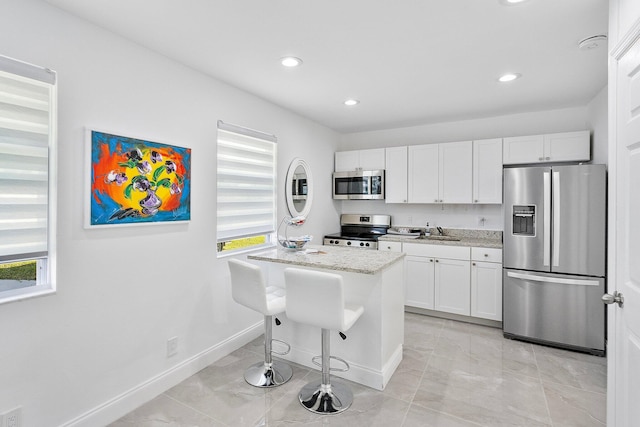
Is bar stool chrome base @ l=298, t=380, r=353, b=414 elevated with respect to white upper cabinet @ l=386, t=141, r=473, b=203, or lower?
lower

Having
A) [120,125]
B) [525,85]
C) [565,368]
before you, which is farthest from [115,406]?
[525,85]

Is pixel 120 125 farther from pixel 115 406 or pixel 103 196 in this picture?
pixel 115 406

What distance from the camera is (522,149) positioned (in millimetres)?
3697

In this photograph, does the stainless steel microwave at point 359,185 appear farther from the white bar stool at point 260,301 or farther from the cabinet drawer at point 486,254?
the white bar stool at point 260,301

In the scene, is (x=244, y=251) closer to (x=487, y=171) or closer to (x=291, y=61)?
(x=291, y=61)

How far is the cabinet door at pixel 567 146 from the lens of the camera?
3.45 meters

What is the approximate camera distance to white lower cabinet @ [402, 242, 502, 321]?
3.59m

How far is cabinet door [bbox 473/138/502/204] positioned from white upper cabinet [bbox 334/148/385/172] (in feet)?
3.87

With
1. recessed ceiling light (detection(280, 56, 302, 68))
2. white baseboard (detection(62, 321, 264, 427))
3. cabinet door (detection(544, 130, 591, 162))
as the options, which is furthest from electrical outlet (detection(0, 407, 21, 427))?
cabinet door (detection(544, 130, 591, 162))

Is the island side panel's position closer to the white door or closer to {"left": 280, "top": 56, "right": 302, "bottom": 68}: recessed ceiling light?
the white door

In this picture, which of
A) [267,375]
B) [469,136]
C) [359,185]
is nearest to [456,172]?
[469,136]

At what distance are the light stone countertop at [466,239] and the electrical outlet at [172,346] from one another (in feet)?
8.54

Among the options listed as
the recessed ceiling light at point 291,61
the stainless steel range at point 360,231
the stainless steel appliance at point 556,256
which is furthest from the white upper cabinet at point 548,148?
the recessed ceiling light at point 291,61

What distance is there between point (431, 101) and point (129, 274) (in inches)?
126
